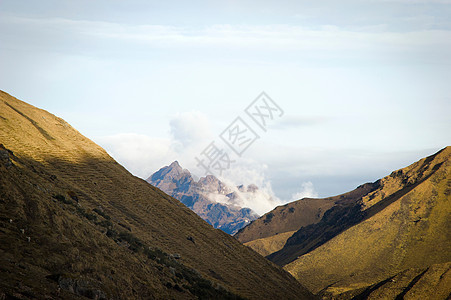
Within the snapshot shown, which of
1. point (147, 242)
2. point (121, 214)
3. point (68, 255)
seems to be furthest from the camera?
point (121, 214)

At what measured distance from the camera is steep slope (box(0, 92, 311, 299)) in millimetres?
40000

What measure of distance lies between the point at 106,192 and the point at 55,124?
3543 cm

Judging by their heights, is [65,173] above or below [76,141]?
below

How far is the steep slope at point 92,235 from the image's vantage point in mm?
40000

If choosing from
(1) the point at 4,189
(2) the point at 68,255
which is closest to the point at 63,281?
(2) the point at 68,255

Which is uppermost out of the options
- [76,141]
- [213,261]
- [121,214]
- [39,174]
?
[76,141]

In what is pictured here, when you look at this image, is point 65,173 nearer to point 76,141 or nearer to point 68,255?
point 76,141

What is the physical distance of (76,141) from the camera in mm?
120688

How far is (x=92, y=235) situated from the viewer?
55.8m

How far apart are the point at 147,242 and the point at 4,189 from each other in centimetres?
3678

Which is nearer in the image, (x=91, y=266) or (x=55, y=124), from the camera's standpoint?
(x=91, y=266)

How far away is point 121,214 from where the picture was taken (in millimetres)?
91750

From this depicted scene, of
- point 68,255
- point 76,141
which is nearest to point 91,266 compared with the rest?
point 68,255

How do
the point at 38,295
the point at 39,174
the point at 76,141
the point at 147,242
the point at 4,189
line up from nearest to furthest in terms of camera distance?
the point at 38,295, the point at 4,189, the point at 39,174, the point at 147,242, the point at 76,141
